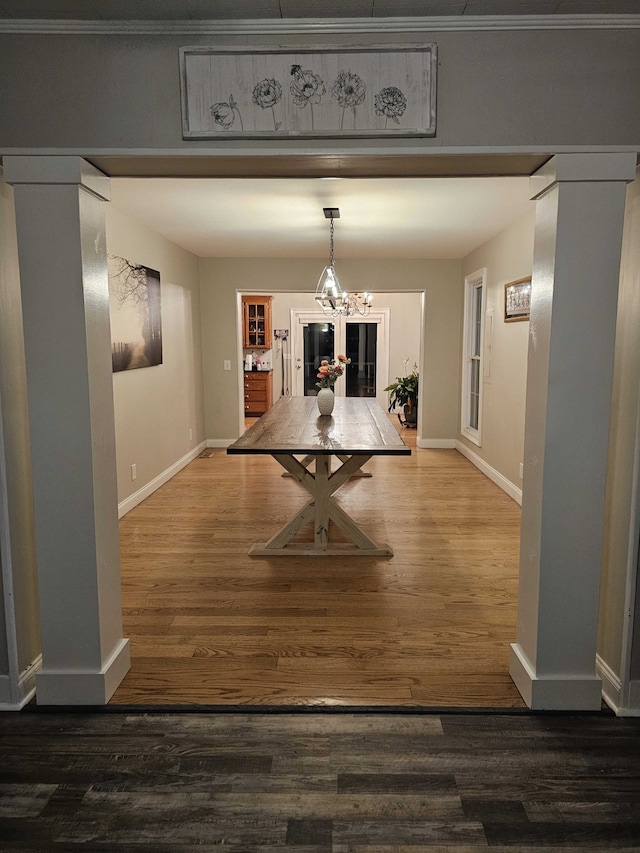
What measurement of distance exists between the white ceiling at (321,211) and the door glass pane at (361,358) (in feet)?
12.8

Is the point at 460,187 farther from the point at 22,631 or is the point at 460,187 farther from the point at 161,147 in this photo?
the point at 22,631

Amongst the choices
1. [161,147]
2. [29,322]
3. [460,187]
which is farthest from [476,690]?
[460,187]

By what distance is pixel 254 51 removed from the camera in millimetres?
1892

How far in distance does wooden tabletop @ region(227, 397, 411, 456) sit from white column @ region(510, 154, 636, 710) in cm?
124

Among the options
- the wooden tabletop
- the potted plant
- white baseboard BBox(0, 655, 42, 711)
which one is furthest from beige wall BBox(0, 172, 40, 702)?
the potted plant

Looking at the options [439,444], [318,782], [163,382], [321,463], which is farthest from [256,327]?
[318,782]

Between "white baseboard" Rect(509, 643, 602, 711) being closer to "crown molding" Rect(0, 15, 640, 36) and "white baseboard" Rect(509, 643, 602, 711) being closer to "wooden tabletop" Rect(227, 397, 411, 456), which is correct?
"wooden tabletop" Rect(227, 397, 411, 456)

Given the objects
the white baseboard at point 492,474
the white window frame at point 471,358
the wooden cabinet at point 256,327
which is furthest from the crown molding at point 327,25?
the wooden cabinet at point 256,327

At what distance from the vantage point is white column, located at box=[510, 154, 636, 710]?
6.36ft

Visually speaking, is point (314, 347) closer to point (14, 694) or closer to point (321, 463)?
point (321, 463)

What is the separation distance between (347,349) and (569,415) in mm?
8480

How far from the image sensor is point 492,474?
5.65 meters

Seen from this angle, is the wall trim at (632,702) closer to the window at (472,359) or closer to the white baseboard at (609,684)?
the white baseboard at (609,684)

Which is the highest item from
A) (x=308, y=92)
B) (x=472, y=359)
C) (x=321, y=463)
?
(x=308, y=92)
